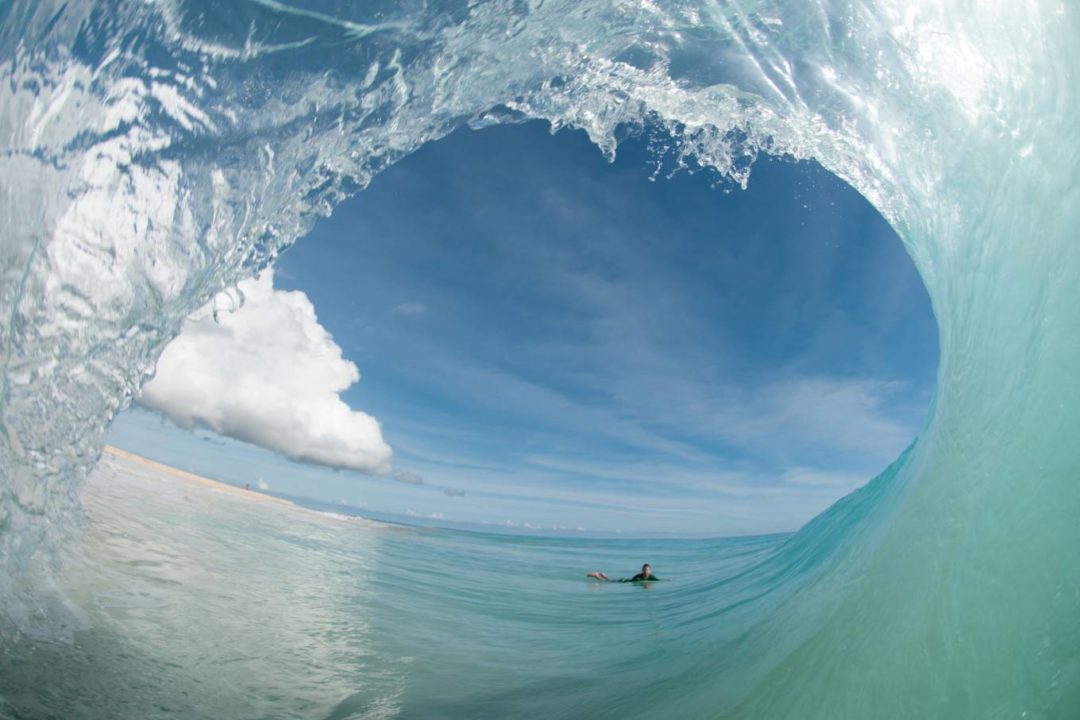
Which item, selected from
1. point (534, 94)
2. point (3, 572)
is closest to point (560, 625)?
point (3, 572)

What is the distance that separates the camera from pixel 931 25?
12.4 ft

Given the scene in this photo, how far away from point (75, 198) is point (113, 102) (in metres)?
0.68

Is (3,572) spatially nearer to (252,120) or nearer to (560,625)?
(252,120)

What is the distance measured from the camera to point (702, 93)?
4.73 meters

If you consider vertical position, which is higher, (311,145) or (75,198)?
(311,145)

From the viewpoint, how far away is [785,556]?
30.8 feet

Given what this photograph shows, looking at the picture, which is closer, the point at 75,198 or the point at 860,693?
the point at 860,693

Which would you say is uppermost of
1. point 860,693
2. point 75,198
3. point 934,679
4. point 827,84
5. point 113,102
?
point 827,84

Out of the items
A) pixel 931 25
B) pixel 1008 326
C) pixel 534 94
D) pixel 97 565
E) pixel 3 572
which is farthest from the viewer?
pixel 97 565

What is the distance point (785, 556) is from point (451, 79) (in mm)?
9124

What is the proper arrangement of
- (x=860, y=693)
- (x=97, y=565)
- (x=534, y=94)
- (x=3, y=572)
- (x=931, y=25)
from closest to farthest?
(x=860, y=693) < (x=931, y=25) < (x=3, y=572) < (x=534, y=94) < (x=97, y=565)

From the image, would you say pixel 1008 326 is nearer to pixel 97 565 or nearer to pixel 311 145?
pixel 311 145

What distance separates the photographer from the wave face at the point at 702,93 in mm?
3072

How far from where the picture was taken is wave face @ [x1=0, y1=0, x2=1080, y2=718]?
3.07 meters
